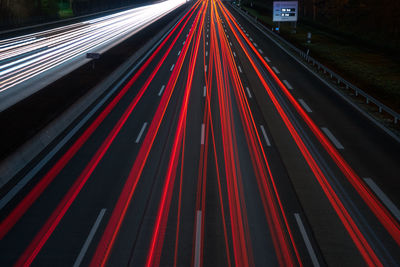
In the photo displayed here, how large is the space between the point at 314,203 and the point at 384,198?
84.9 inches

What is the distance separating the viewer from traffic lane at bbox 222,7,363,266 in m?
9.11

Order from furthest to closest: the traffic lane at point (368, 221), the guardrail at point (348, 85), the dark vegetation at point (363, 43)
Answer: the dark vegetation at point (363, 43), the guardrail at point (348, 85), the traffic lane at point (368, 221)

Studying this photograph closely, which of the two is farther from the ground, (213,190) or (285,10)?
(285,10)

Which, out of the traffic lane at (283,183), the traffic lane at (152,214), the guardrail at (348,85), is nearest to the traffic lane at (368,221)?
the traffic lane at (283,183)

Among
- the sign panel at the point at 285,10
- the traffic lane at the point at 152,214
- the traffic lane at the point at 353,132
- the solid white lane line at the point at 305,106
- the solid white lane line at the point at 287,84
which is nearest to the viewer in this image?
the traffic lane at the point at 152,214

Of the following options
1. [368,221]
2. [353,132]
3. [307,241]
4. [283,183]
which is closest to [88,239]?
[307,241]

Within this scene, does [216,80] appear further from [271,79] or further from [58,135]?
[58,135]

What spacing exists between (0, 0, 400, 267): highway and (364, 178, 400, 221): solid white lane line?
56mm

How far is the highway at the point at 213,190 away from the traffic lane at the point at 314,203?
0.04m

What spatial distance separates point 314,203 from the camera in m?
11.3

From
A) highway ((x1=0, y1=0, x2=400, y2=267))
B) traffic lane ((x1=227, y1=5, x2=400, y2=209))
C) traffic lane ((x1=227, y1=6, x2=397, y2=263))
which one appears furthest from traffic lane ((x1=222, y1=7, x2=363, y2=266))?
traffic lane ((x1=227, y1=5, x2=400, y2=209))

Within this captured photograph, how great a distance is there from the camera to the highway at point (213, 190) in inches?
358

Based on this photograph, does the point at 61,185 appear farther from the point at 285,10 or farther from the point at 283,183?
the point at 285,10

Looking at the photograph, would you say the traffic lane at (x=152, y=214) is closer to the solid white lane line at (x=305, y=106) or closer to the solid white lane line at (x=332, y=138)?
the solid white lane line at (x=332, y=138)
